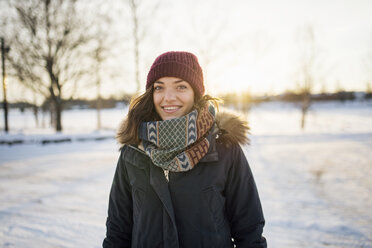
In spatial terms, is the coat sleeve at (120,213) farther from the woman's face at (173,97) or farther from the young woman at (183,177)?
the woman's face at (173,97)

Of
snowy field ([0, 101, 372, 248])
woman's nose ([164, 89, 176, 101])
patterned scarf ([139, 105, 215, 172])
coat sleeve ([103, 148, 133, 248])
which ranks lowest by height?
snowy field ([0, 101, 372, 248])

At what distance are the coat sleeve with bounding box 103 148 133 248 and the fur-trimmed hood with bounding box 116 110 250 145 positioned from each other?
27 cm

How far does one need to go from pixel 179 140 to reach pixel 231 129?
0.36 meters

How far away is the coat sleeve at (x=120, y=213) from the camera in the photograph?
1.42 m

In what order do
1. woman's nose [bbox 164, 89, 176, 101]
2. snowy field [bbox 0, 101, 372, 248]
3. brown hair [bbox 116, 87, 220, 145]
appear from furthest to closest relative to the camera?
1. snowy field [bbox 0, 101, 372, 248]
2. brown hair [bbox 116, 87, 220, 145]
3. woman's nose [bbox 164, 89, 176, 101]

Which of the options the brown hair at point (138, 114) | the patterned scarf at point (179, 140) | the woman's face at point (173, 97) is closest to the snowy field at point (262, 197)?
the brown hair at point (138, 114)

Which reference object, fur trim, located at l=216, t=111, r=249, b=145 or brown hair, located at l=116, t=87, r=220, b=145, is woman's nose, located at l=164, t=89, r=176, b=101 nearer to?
brown hair, located at l=116, t=87, r=220, b=145

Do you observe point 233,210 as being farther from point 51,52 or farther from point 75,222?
point 51,52

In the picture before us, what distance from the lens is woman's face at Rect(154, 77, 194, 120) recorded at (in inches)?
55.6

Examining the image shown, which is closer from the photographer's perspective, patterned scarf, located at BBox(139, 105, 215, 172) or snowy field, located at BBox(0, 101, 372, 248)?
patterned scarf, located at BBox(139, 105, 215, 172)

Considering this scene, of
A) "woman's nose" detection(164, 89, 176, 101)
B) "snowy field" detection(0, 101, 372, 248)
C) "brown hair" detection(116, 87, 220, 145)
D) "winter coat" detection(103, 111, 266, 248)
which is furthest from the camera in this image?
"snowy field" detection(0, 101, 372, 248)

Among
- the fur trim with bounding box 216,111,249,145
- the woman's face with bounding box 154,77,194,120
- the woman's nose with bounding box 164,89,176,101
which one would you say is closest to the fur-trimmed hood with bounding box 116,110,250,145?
the fur trim with bounding box 216,111,249,145

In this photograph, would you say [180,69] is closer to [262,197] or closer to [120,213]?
[120,213]

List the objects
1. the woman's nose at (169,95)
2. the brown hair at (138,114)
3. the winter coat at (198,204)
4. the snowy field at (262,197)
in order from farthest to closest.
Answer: the snowy field at (262,197) < the brown hair at (138,114) < the woman's nose at (169,95) < the winter coat at (198,204)
